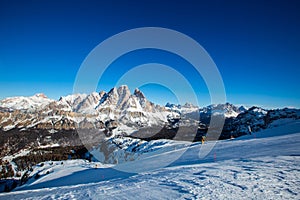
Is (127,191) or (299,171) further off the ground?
(299,171)

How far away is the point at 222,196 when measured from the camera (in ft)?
24.8

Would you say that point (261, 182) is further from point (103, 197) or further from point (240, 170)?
point (103, 197)

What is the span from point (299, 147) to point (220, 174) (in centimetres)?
777

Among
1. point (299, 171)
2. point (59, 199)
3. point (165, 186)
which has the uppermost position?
point (299, 171)

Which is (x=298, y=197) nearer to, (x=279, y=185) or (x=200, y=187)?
(x=279, y=185)

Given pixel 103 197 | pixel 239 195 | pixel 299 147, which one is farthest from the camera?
pixel 299 147

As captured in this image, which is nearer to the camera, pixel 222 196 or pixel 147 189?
pixel 222 196

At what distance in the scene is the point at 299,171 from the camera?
9133mm

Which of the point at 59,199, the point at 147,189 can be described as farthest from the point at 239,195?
the point at 59,199

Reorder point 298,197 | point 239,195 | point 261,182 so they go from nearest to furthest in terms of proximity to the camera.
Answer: point 298,197
point 239,195
point 261,182

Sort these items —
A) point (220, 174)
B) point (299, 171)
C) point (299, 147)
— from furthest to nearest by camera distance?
1. point (299, 147)
2. point (220, 174)
3. point (299, 171)

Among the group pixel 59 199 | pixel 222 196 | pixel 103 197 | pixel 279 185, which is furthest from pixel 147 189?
pixel 279 185

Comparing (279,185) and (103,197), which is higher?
(279,185)

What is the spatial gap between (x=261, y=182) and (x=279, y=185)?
0.73m
